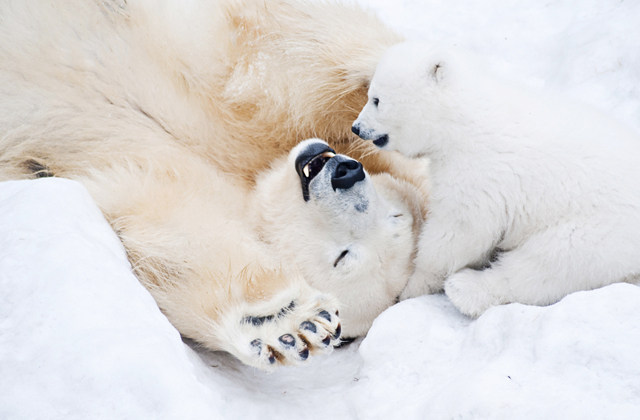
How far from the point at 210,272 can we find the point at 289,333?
0.41 meters

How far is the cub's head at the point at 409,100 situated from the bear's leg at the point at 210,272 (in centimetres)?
66

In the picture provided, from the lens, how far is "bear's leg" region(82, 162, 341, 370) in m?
1.74

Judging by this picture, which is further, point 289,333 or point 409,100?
point 409,100

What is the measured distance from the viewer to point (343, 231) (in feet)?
6.78

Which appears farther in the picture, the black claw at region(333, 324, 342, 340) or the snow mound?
the black claw at region(333, 324, 342, 340)

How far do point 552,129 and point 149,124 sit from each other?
1.65m

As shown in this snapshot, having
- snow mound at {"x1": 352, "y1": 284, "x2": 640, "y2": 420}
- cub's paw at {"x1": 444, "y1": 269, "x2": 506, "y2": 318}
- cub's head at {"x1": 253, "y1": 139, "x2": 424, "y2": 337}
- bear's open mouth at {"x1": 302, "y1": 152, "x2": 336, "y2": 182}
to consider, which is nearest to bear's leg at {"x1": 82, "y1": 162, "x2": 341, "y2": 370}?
cub's head at {"x1": 253, "y1": 139, "x2": 424, "y2": 337}

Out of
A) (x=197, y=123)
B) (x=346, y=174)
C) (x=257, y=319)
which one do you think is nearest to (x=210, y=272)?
(x=257, y=319)

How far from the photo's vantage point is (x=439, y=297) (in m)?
2.10

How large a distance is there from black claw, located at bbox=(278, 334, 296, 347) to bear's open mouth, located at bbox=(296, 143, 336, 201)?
2.03ft

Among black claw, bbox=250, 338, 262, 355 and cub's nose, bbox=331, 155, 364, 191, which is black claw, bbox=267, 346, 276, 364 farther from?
cub's nose, bbox=331, 155, 364, 191

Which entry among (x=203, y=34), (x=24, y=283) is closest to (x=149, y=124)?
(x=203, y=34)

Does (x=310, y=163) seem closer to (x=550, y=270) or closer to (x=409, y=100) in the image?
(x=409, y=100)

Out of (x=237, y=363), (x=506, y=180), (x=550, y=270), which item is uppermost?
(x=506, y=180)
